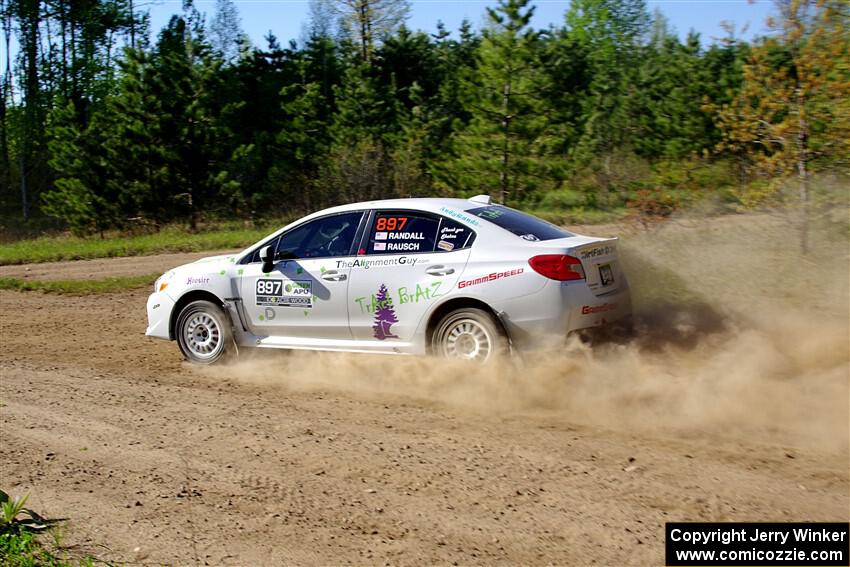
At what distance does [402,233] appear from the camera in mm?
8195

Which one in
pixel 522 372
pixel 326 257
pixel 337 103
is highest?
pixel 337 103

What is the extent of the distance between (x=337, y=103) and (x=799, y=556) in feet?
113

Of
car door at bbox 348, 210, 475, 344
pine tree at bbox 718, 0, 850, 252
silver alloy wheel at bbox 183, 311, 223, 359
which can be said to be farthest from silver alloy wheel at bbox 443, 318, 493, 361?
pine tree at bbox 718, 0, 850, 252

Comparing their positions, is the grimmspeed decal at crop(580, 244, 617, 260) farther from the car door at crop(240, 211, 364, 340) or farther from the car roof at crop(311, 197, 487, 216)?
the car door at crop(240, 211, 364, 340)

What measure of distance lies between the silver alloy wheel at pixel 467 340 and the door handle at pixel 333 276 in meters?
1.28

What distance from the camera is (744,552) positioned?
4324 millimetres

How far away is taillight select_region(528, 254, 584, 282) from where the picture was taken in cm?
736

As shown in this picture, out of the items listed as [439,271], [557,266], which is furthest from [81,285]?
[557,266]

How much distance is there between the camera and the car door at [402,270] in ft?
25.8

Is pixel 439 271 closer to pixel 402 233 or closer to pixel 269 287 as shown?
pixel 402 233

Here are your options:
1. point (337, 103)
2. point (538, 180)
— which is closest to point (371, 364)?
point (538, 180)

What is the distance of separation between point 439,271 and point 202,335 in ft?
10.1

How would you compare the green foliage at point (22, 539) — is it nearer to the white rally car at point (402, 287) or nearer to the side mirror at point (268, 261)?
the white rally car at point (402, 287)

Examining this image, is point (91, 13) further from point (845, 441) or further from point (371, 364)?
point (845, 441)
